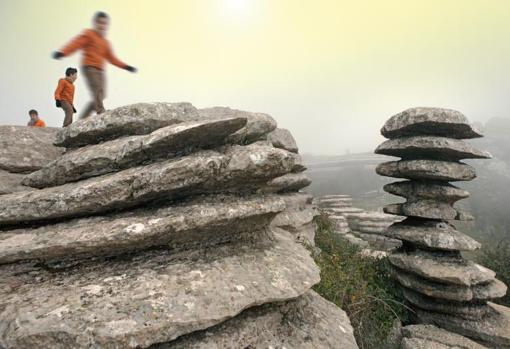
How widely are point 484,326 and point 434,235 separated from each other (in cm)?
352

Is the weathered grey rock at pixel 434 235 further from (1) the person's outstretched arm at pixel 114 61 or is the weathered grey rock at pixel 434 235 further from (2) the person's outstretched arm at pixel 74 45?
(2) the person's outstretched arm at pixel 74 45

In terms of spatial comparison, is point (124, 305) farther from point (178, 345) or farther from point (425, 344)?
point (425, 344)

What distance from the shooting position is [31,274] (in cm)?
469

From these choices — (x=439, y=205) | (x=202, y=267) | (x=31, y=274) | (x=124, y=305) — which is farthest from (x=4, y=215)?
(x=439, y=205)

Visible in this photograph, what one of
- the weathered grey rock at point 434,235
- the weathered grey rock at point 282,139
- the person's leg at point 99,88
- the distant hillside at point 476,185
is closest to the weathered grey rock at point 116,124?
the person's leg at point 99,88

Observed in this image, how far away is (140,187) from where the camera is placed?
509cm

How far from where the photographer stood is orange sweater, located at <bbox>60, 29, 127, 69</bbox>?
8791mm

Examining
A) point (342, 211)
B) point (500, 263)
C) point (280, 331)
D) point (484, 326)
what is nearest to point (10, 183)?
point (280, 331)

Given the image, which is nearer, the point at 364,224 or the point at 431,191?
the point at 431,191

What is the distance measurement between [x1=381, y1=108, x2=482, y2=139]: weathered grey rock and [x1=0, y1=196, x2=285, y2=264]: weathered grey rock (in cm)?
844

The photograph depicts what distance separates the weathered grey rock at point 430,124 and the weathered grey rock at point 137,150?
855 cm

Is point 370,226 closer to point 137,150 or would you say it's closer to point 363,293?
point 363,293

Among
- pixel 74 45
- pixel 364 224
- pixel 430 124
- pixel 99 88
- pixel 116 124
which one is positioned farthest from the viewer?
pixel 364 224

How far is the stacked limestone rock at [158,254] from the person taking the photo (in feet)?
13.0
